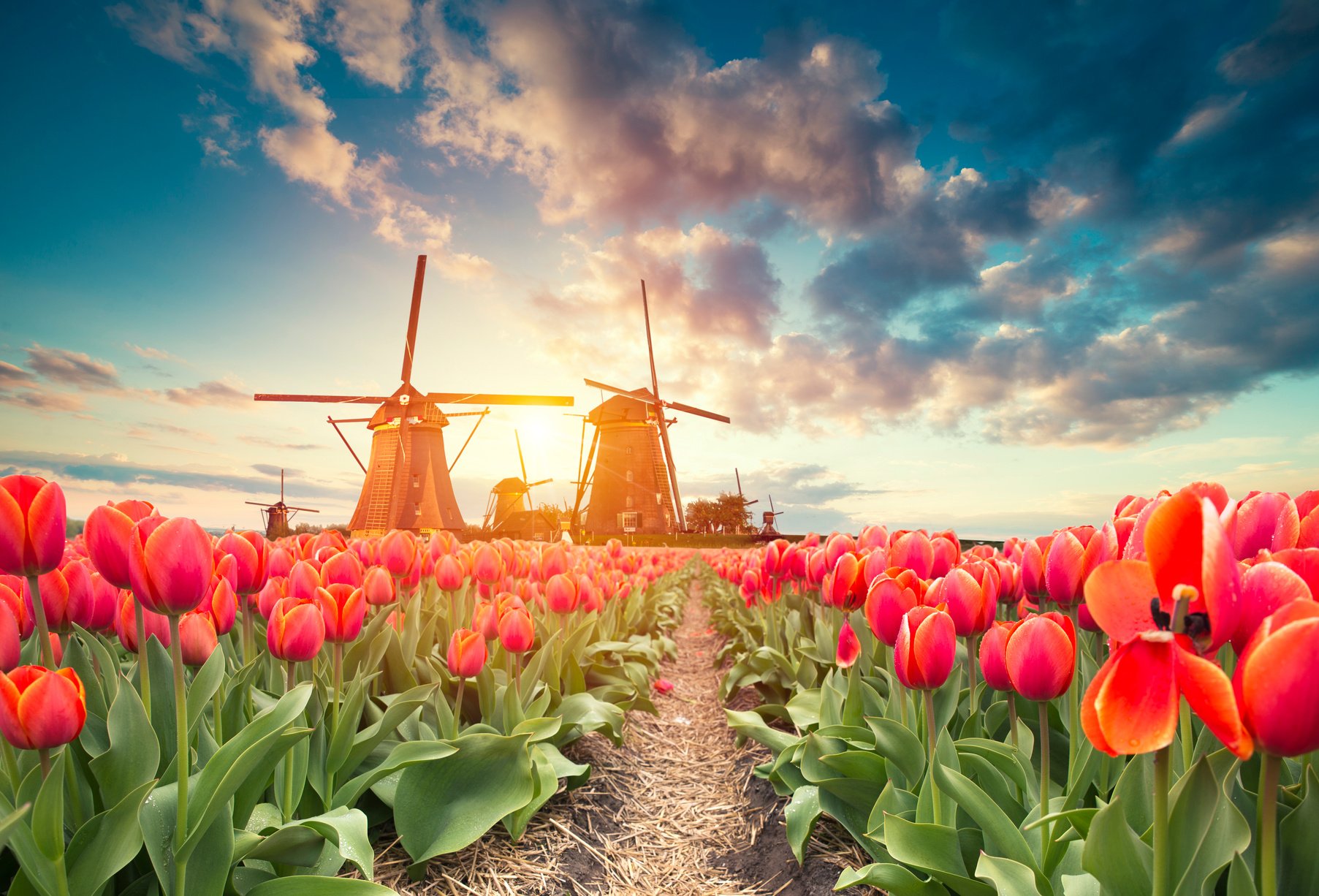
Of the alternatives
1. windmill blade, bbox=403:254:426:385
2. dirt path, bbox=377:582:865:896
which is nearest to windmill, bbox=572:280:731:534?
windmill blade, bbox=403:254:426:385

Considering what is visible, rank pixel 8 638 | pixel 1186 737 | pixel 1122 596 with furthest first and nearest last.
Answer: pixel 8 638 → pixel 1186 737 → pixel 1122 596

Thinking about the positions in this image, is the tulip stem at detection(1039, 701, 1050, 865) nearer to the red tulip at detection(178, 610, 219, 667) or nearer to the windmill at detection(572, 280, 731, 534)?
the red tulip at detection(178, 610, 219, 667)

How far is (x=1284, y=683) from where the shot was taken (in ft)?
2.65

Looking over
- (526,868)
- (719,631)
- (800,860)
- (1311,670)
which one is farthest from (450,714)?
(719,631)

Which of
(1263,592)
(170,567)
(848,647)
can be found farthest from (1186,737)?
(170,567)

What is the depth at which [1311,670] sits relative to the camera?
797mm

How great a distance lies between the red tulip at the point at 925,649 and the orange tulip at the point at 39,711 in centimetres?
188

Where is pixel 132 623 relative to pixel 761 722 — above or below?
above

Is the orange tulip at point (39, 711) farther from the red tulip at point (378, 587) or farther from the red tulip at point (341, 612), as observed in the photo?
the red tulip at point (378, 587)

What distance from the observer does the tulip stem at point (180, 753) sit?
151 centimetres

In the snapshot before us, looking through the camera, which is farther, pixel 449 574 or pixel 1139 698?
pixel 449 574

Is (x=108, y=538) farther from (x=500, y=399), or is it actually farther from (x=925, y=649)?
(x=500, y=399)

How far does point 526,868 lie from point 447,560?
1534mm

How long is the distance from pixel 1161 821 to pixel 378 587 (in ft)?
9.13
